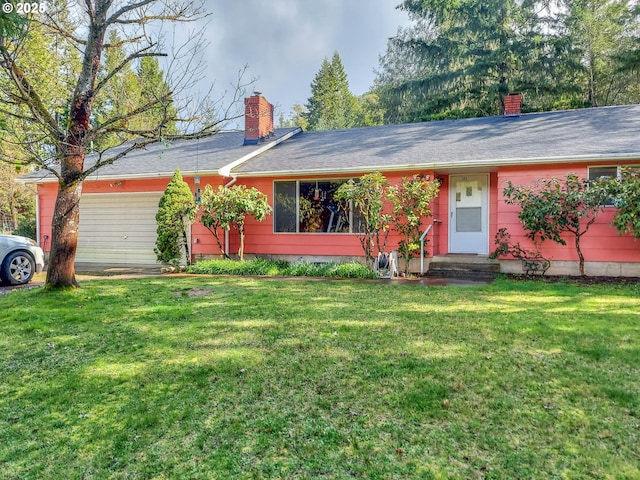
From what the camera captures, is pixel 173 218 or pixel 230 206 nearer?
pixel 230 206

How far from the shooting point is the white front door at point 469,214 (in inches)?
374

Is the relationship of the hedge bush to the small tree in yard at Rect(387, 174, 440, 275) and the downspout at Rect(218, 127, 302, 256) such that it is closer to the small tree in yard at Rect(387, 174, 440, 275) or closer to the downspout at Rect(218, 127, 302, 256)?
the downspout at Rect(218, 127, 302, 256)

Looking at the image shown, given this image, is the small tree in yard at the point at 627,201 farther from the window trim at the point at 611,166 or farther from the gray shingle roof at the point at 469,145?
the gray shingle roof at the point at 469,145

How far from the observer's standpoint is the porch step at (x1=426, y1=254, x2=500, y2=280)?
27.9 ft

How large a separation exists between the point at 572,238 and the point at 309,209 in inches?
227

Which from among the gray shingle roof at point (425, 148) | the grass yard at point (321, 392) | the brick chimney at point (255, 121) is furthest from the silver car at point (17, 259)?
the brick chimney at point (255, 121)

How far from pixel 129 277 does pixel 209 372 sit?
638 centimetres

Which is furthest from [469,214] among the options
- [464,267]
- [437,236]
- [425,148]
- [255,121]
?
[255,121]

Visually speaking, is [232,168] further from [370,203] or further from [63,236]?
[63,236]

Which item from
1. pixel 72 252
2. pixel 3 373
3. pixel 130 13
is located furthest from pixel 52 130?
pixel 3 373

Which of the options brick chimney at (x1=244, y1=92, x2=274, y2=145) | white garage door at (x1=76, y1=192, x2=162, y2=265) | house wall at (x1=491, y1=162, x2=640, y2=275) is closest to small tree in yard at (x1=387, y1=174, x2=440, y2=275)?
house wall at (x1=491, y1=162, x2=640, y2=275)

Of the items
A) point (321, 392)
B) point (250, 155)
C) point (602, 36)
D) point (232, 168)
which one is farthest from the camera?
point (602, 36)

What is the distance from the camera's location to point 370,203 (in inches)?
333

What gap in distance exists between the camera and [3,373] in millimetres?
3305
